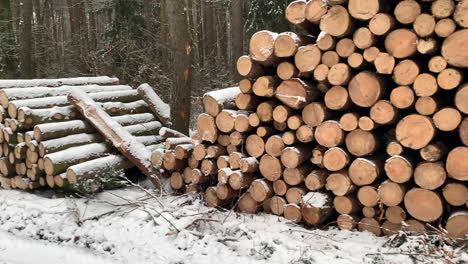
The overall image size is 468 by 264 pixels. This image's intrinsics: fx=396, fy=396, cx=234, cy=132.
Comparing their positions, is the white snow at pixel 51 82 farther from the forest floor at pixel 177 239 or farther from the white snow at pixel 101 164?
the forest floor at pixel 177 239

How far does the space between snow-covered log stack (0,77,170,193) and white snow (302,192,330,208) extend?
2.89 metres

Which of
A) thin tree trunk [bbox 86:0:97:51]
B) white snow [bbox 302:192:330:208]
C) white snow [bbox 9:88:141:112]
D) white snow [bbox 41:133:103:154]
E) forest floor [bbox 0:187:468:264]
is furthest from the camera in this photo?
thin tree trunk [bbox 86:0:97:51]

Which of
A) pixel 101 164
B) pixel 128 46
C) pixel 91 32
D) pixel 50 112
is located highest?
pixel 91 32

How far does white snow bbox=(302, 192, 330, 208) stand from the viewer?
4.60 metres

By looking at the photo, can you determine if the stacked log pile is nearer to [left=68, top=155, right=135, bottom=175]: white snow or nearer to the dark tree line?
[left=68, top=155, right=135, bottom=175]: white snow

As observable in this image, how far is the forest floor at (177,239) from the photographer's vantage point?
3.90 metres

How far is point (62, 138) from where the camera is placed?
21.8 feet

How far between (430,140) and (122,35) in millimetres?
14560

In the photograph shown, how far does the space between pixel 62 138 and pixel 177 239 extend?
3.39 metres

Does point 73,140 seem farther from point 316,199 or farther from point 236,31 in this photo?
point 236,31

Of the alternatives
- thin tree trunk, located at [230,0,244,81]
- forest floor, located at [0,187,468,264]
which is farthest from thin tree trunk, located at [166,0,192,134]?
thin tree trunk, located at [230,0,244,81]

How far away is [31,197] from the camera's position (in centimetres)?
627

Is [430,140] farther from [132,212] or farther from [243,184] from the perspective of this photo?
[132,212]

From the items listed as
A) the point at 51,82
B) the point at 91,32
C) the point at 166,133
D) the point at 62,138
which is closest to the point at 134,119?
the point at 166,133
